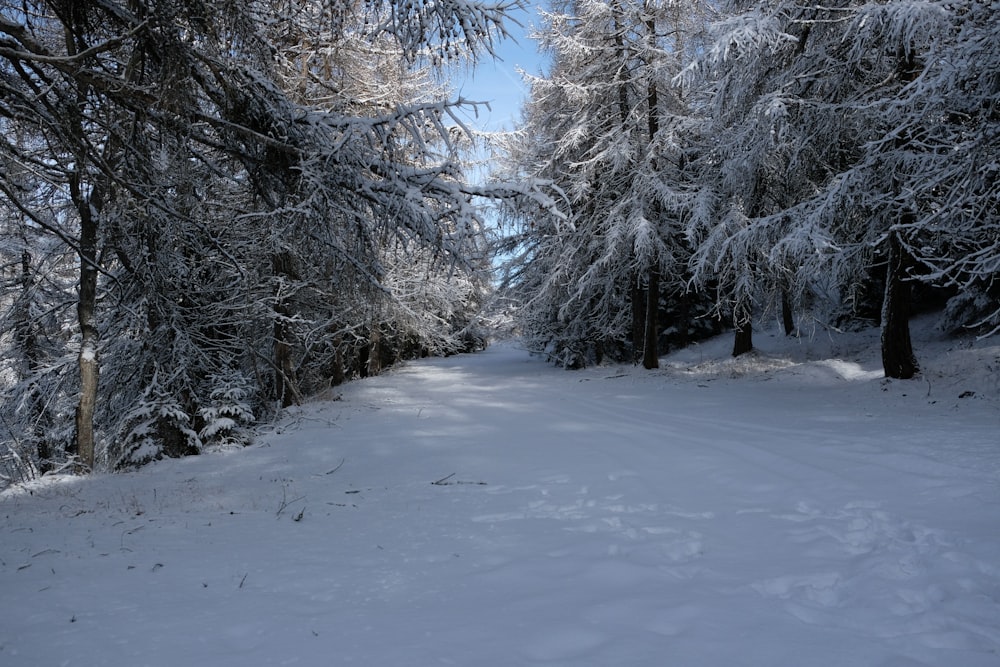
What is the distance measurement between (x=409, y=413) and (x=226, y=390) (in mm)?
3331

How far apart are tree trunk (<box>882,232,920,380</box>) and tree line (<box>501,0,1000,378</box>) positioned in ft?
0.11

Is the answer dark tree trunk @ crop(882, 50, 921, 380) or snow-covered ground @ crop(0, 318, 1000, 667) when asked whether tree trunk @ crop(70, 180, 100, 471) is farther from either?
dark tree trunk @ crop(882, 50, 921, 380)

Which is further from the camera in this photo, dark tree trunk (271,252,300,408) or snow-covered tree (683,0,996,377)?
dark tree trunk (271,252,300,408)

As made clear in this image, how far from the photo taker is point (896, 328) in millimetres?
9719

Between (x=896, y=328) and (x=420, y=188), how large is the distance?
9.30 meters

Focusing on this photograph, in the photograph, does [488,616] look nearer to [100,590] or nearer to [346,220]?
[100,590]

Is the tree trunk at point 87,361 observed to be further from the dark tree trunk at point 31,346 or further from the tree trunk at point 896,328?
the tree trunk at point 896,328

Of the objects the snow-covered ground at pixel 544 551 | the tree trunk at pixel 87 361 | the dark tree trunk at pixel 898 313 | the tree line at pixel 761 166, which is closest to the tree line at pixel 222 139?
the tree trunk at pixel 87 361

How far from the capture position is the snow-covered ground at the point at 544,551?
8.16 ft

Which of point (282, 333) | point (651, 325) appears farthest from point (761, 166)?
point (282, 333)

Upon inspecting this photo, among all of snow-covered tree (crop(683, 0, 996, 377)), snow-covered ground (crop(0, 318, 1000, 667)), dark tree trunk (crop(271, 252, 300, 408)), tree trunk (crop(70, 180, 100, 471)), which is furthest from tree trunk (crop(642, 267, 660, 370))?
tree trunk (crop(70, 180, 100, 471))

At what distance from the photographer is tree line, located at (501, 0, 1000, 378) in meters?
7.10

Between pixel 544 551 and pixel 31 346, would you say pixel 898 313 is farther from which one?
pixel 31 346

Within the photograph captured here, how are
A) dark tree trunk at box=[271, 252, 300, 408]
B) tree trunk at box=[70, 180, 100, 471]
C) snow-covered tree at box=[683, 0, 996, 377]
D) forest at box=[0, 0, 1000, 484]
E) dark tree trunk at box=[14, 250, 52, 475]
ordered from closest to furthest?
forest at box=[0, 0, 1000, 484] < snow-covered tree at box=[683, 0, 996, 377] < tree trunk at box=[70, 180, 100, 471] < dark tree trunk at box=[14, 250, 52, 475] < dark tree trunk at box=[271, 252, 300, 408]
